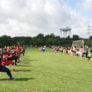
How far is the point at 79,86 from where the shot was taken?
358 inches

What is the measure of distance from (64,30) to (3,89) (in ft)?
432

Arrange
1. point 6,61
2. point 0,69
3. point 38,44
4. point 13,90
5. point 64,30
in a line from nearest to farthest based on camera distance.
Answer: point 13,90
point 0,69
point 6,61
point 38,44
point 64,30

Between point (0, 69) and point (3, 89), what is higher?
point (0, 69)

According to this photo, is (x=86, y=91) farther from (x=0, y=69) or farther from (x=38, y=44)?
(x=38, y=44)

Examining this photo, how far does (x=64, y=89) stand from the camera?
841 cm

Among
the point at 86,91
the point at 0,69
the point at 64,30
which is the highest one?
the point at 64,30

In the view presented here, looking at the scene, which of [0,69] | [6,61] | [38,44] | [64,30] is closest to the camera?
[0,69]

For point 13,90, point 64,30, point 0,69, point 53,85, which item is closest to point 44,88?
point 53,85

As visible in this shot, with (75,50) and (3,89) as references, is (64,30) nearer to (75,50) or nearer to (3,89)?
(75,50)

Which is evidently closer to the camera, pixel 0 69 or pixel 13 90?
pixel 13 90

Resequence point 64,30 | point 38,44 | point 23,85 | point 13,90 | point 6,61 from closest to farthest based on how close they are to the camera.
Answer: point 13,90 → point 23,85 → point 6,61 → point 38,44 → point 64,30

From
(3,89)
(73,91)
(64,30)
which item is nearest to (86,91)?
(73,91)

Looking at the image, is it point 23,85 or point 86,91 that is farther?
point 23,85

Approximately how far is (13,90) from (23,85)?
1023 millimetres
